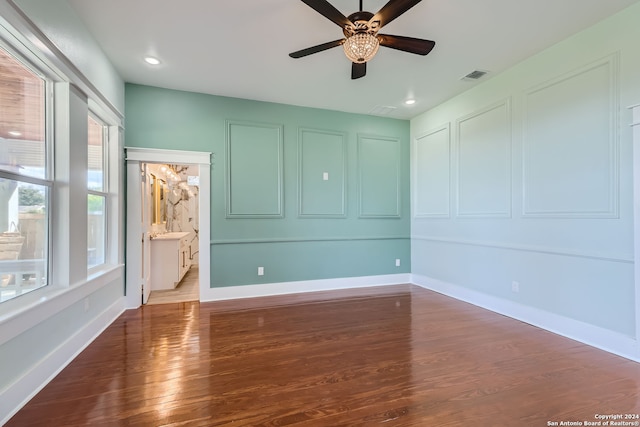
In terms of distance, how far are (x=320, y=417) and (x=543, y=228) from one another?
2.96 meters

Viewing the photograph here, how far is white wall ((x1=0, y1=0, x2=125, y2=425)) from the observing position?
1799 millimetres

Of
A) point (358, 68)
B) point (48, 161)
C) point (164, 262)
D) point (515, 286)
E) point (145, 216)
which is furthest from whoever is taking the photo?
point (164, 262)

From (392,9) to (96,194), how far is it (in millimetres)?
3270

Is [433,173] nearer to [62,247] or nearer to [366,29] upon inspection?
[366,29]

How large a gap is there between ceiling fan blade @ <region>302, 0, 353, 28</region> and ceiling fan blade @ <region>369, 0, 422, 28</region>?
19 centimetres

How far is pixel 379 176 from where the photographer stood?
16.7ft

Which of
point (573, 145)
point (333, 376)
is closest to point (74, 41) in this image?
point (333, 376)

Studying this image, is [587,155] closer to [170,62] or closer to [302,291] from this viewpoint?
[302,291]

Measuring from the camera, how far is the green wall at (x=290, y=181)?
13.4 feet

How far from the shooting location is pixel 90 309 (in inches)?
112

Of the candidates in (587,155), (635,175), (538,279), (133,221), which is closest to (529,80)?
(587,155)

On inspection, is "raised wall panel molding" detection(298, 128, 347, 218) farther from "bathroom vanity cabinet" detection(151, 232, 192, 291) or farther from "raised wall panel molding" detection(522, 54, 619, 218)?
"raised wall panel molding" detection(522, 54, 619, 218)

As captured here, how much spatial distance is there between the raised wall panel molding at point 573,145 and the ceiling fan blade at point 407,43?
5.65ft

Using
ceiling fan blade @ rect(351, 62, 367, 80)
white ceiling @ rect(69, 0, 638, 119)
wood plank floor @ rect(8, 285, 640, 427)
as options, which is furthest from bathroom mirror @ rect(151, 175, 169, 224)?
ceiling fan blade @ rect(351, 62, 367, 80)
